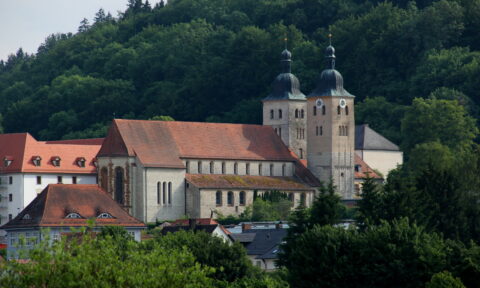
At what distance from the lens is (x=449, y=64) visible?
150 m

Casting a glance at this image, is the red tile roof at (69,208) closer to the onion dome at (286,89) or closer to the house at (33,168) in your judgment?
the house at (33,168)

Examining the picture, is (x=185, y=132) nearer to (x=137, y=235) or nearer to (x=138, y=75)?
(x=137, y=235)

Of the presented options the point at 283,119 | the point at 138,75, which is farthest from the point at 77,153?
the point at 138,75

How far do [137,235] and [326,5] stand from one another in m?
88.8

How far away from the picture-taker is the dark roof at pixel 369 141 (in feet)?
456

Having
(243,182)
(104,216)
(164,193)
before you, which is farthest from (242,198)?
Result: (104,216)

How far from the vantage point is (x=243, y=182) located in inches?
4906

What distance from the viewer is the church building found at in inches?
4692

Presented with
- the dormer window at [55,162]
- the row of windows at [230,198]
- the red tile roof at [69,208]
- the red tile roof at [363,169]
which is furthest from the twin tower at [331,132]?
the red tile roof at [69,208]

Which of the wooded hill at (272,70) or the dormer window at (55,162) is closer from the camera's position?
the dormer window at (55,162)

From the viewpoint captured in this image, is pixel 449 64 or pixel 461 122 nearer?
pixel 461 122

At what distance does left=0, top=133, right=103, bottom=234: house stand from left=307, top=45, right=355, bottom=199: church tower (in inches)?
719

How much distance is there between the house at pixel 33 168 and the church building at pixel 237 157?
14.6 feet

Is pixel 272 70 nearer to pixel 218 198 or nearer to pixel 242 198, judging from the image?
pixel 242 198
